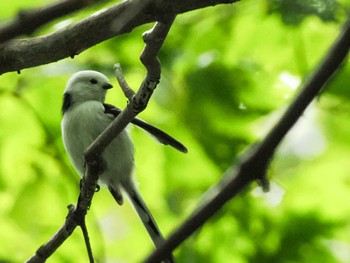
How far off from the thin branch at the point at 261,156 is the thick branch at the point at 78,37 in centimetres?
116

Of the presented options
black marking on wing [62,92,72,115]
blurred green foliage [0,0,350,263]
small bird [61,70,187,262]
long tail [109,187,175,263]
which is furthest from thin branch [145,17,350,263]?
black marking on wing [62,92,72,115]

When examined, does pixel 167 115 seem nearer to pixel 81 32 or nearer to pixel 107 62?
pixel 107 62

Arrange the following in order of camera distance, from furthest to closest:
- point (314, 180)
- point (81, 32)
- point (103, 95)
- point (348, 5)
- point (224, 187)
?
point (103, 95) → point (314, 180) → point (348, 5) → point (81, 32) → point (224, 187)

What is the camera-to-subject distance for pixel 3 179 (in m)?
4.52

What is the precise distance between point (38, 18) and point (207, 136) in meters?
3.53

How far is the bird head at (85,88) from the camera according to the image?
4.74 metres

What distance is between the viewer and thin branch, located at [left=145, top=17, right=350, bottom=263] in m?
0.89

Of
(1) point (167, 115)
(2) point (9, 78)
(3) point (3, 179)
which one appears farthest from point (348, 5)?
(3) point (3, 179)

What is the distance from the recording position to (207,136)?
438 cm

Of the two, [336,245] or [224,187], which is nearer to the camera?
[224,187]

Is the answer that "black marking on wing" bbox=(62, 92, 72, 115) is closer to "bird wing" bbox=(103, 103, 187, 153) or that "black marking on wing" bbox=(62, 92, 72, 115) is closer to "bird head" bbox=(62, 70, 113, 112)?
"bird head" bbox=(62, 70, 113, 112)

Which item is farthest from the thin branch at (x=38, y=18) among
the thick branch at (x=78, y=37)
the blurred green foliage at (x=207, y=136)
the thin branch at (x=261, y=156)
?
the blurred green foliage at (x=207, y=136)

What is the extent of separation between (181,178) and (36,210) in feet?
3.14

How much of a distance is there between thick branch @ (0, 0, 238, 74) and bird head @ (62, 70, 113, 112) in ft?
7.35
